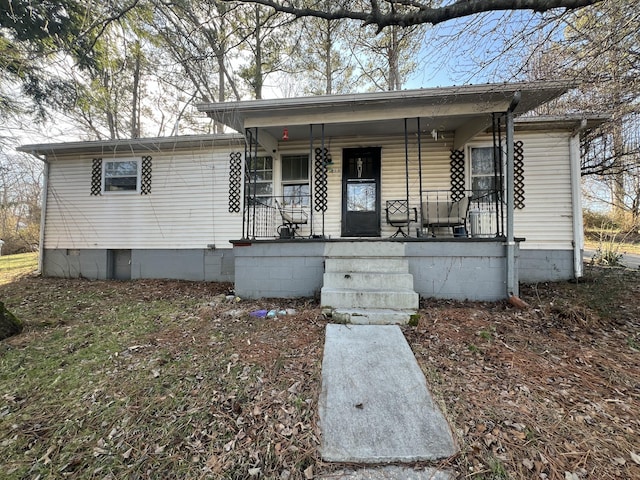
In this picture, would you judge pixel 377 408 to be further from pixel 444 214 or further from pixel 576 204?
pixel 576 204

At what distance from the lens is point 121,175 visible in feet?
24.1

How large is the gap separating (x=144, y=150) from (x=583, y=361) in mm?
8932

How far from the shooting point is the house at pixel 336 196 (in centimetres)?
451

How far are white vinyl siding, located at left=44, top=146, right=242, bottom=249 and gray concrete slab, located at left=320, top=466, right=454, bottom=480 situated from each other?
5.90 metres

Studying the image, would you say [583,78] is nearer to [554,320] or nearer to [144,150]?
[554,320]

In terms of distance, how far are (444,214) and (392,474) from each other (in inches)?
206

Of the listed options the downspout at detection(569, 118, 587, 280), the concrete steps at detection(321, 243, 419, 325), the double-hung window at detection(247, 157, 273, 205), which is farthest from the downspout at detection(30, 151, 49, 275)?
the downspout at detection(569, 118, 587, 280)

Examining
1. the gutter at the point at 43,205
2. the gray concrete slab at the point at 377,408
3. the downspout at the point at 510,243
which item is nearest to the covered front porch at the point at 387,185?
the downspout at the point at 510,243

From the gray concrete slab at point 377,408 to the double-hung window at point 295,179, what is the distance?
4426 mm

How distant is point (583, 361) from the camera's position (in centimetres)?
255

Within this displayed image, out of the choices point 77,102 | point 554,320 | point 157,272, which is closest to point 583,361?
point 554,320

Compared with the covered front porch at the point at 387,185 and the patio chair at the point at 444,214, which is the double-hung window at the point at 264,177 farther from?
the patio chair at the point at 444,214

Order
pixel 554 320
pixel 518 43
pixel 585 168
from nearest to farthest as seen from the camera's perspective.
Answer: pixel 554 320
pixel 518 43
pixel 585 168

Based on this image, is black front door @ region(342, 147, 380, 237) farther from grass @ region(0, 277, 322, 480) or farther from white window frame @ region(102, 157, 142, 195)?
white window frame @ region(102, 157, 142, 195)
